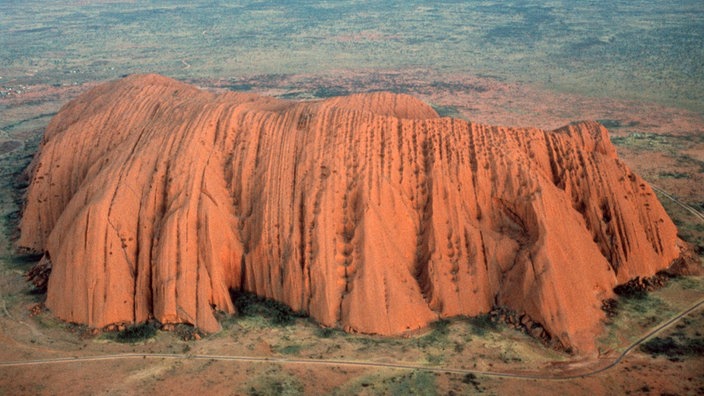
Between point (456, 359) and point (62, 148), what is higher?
point (62, 148)

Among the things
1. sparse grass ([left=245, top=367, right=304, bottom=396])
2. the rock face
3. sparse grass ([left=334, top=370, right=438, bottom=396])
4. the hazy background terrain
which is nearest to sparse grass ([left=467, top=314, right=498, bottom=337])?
the rock face

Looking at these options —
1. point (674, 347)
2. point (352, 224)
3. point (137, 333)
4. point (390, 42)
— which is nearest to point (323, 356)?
point (352, 224)

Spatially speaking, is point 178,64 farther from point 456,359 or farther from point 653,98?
point 456,359

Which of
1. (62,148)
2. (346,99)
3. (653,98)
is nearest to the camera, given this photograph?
(62,148)

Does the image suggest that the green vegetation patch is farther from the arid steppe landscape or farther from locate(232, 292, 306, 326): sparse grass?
locate(232, 292, 306, 326): sparse grass

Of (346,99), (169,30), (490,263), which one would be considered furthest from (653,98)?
(169,30)

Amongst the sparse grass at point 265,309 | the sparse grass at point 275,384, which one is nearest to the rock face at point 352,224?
the sparse grass at point 265,309

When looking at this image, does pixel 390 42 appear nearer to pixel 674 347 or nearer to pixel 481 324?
pixel 481 324

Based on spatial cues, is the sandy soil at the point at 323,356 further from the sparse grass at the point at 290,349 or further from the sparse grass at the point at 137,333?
the sparse grass at the point at 137,333
